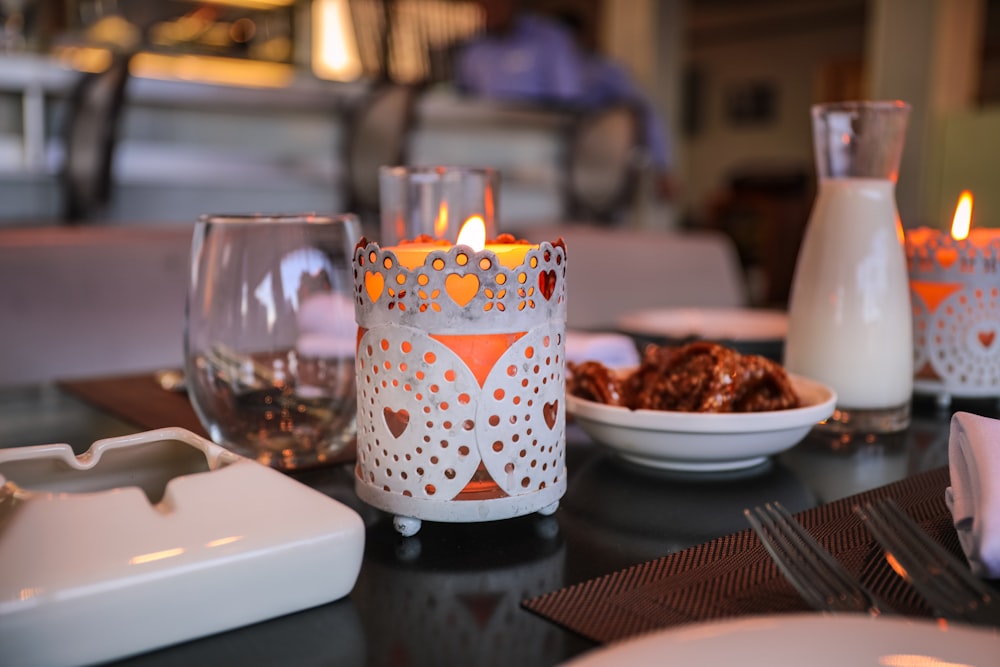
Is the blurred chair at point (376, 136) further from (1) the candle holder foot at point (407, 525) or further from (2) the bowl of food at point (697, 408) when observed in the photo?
(1) the candle holder foot at point (407, 525)

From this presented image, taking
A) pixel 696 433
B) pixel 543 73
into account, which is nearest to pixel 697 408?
pixel 696 433

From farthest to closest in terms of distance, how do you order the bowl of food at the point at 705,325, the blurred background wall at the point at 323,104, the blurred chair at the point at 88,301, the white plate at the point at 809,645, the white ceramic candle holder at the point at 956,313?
the blurred background wall at the point at 323,104, the blurred chair at the point at 88,301, the bowl of food at the point at 705,325, the white ceramic candle holder at the point at 956,313, the white plate at the point at 809,645

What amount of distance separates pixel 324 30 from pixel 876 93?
2698 millimetres

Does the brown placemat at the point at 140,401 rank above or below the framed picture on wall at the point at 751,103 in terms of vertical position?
below

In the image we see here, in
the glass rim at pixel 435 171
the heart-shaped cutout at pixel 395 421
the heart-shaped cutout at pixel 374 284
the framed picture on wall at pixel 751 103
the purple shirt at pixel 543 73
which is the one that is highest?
the framed picture on wall at pixel 751 103

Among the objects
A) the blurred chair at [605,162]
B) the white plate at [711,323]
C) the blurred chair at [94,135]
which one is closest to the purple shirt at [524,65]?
the blurred chair at [605,162]

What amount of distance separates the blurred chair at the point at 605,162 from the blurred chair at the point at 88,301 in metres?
2.52

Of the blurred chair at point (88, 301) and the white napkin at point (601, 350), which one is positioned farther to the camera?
the blurred chair at point (88, 301)

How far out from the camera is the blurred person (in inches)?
161

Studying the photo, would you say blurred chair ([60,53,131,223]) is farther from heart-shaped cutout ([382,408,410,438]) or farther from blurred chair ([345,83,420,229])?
heart-shaped cutout ([382,408,410,438])

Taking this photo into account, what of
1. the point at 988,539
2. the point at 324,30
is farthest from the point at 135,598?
the point at 324,30

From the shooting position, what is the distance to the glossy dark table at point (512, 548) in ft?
1.10

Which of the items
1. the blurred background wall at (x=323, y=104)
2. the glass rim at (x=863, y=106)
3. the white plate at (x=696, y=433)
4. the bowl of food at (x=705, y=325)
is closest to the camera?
the white plate at (x=696, y=433)

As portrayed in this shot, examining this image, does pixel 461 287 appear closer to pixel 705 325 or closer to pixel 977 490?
pixel 977 490
